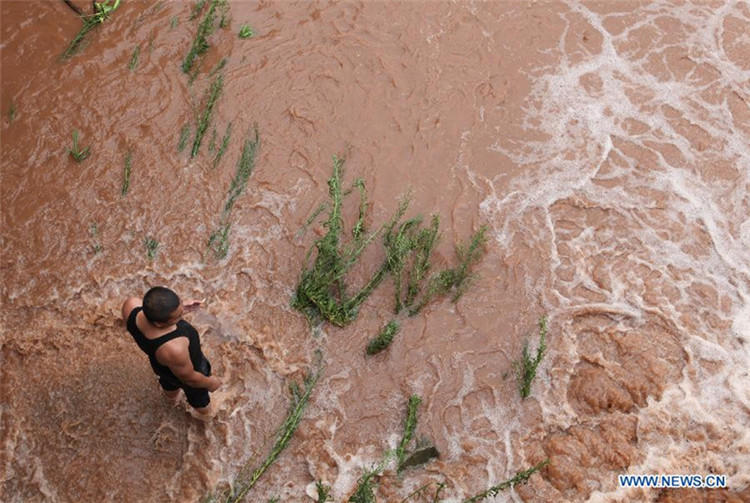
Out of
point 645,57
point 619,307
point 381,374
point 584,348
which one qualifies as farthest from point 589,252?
point 645,57

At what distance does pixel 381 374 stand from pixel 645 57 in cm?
433

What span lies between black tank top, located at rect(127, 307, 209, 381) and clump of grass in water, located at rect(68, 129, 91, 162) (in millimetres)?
2393

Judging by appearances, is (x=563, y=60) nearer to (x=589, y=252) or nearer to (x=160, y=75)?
(x=589, y=252)

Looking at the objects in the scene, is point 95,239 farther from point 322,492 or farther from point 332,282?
point 322,492

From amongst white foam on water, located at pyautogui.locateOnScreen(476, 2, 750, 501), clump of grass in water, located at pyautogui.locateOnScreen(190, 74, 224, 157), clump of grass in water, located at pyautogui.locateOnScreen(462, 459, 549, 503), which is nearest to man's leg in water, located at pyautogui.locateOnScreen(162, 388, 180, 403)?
clump of grass in water, located at pyautogui.locateOnScreen(462, 459, 549, 503)

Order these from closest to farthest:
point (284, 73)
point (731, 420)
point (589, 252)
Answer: point (731, 420) → point (589, 252) → point (284, 73)

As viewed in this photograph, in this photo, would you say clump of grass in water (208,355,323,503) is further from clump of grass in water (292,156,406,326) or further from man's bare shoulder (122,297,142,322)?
man's bare shoulder (122,297,142,322)

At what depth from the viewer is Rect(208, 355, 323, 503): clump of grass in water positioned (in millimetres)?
4047

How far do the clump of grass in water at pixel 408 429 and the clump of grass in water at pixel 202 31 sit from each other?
12.4 feet

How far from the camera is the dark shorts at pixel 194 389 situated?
3.77 m

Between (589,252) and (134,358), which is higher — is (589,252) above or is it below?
below

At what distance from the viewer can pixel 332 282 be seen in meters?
4.75

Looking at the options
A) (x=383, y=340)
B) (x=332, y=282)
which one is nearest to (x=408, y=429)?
(x=383, y=340)

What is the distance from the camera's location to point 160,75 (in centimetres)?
590
